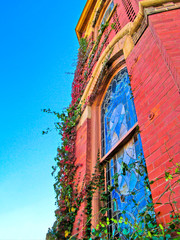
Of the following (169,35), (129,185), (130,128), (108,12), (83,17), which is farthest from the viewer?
(83,17)

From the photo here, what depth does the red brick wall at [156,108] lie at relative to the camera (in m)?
2.16

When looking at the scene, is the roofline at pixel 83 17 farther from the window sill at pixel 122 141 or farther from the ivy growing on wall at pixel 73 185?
the window sill at pixel 122 141

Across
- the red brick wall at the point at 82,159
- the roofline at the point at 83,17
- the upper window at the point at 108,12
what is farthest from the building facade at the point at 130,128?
the roofline at the point at 83,17

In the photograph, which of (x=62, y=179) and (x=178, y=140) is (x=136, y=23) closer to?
(x=178, y=140)

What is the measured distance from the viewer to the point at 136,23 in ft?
12.2

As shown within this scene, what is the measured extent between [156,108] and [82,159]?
227 centimetres

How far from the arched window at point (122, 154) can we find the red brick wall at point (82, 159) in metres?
0.35

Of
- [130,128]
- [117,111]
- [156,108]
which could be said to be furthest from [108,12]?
[156,108]

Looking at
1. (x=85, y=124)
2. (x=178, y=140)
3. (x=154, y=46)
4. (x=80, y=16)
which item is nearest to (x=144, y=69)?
(x=154, y=46)

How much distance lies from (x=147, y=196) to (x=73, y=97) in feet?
14.8

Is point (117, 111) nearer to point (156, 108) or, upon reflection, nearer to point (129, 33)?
point (129, 33)

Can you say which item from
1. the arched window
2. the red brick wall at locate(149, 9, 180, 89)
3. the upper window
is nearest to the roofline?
the upper window

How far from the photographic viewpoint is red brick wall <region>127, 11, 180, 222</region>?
7.10ft

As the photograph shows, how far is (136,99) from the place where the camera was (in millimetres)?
3059
